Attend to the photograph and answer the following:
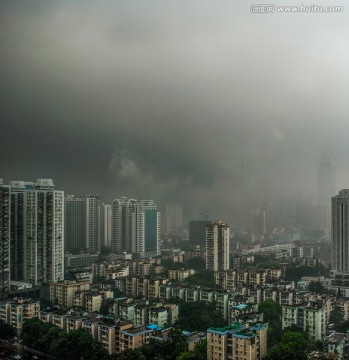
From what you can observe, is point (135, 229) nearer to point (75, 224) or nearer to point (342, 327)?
point (75, 224)

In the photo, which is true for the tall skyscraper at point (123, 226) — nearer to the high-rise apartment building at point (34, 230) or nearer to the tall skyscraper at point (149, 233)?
the tall skyscraper at point (149, 233)

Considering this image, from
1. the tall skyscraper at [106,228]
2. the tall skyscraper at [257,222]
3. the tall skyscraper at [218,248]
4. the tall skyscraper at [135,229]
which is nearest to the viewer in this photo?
the tall skyscraper at [257,222]

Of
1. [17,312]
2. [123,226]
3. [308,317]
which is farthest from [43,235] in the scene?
[308,317]

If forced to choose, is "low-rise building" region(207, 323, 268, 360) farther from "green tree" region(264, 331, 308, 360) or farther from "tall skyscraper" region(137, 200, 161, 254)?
"tall skyscraper" region(137, 200, 161, 254)

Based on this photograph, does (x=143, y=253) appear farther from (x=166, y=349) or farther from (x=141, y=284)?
(x=166, y=349)

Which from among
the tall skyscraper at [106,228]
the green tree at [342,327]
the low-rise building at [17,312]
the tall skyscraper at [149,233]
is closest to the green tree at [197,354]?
the green tree at [342,327]

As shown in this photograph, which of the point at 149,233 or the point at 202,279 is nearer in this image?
the point at 202,279

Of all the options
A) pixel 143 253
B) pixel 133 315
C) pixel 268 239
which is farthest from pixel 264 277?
pixel 143 253
